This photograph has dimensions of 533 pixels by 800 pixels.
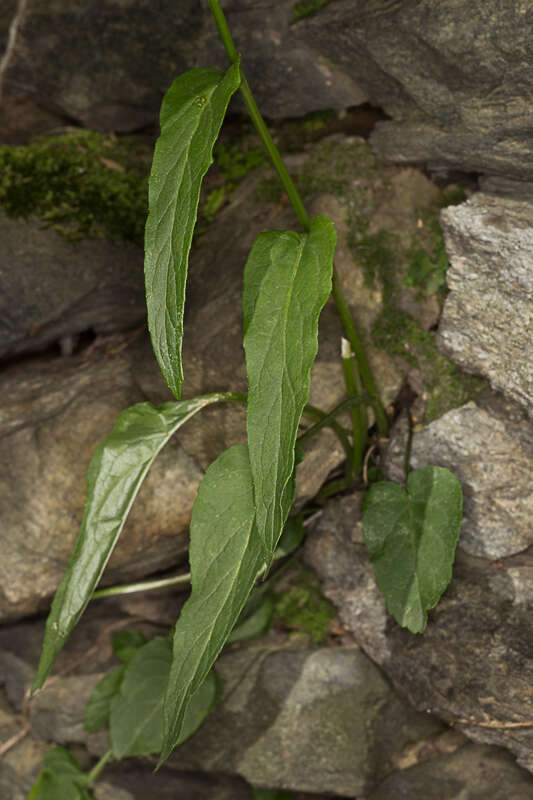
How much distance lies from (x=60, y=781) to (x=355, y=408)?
4.61ft

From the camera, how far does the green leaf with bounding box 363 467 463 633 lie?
1553 millimetres

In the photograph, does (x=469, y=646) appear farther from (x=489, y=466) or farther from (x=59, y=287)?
(x=59, y=287)

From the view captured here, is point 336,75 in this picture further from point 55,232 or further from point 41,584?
point 41,584

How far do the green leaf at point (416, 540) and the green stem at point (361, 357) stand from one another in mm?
240

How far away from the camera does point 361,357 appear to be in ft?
5.61

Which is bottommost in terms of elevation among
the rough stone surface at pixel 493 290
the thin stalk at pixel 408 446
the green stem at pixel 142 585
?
the green stem at pixel 142 585

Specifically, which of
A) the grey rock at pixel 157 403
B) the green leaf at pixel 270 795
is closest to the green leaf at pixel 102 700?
the grey rock at pixel 157 403

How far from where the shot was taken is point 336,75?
74.4 inches

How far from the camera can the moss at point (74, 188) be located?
2.02 meters

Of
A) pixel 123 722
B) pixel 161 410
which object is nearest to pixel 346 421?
pixel 161 410

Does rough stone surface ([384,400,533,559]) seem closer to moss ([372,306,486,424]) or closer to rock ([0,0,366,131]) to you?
moss ([372,306,486,424])

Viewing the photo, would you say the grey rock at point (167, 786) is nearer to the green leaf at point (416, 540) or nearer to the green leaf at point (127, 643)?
the green leaf at point (127, 643)

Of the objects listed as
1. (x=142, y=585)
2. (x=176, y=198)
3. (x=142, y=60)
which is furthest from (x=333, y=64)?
(x=142, y=585)

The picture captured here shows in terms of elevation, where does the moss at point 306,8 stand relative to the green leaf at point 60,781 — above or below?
above
